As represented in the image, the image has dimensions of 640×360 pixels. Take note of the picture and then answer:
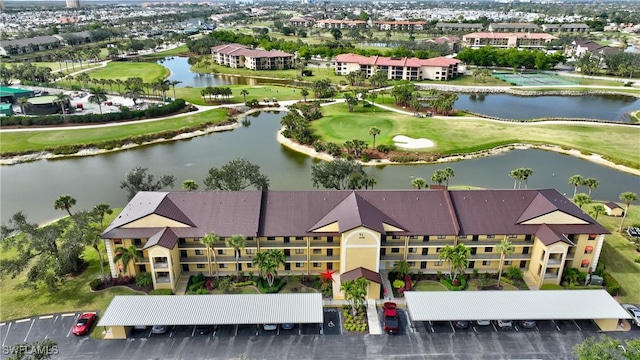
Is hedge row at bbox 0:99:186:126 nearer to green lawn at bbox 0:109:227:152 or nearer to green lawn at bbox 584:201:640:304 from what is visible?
green lawn at bbox 0:109:227:152

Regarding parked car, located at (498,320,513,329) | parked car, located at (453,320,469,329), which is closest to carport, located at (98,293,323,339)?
parked car, located at (453,320,469,329)

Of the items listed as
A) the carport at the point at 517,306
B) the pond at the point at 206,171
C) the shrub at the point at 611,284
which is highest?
the carport at the point at 517,306

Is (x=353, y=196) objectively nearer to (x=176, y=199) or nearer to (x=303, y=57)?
(x=176, y=199)

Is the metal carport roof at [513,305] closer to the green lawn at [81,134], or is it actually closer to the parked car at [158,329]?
the parked car at [158,329]

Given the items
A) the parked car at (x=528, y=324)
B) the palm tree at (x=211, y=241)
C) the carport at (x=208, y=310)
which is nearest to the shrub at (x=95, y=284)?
the carport at (x=208, y=310)

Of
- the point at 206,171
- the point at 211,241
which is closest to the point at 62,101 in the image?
the point at 206,171

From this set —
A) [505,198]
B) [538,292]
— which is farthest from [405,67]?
[538,292]

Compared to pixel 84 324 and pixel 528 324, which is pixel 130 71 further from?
pixel 528 324
